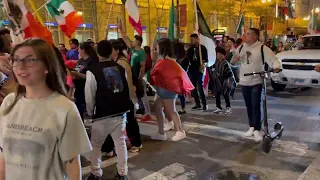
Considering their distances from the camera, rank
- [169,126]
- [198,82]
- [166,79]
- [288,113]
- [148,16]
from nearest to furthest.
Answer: [166,79]
[169,126]
[288,113]
[198,82]
[148,16]

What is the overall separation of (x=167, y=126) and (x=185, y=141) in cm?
89

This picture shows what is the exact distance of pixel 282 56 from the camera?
38.4 feet

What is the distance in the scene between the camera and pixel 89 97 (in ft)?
14.3

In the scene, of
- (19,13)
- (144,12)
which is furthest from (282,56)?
(144,12)

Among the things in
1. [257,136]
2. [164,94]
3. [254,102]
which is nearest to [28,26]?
[164,94]

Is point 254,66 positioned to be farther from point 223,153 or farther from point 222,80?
point 222,80

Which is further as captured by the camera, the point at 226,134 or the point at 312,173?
the point at 226,134

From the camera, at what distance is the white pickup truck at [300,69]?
10.6 m

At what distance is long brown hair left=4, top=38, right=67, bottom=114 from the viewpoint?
2.06 meters

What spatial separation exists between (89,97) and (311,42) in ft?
33.4

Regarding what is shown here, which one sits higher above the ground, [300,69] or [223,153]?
[300,69]

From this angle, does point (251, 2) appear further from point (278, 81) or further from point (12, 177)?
point (12, 177)

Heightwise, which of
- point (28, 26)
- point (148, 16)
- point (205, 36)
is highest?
point (148, 16)

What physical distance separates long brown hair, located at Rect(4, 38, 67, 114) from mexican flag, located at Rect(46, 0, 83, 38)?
491cm
